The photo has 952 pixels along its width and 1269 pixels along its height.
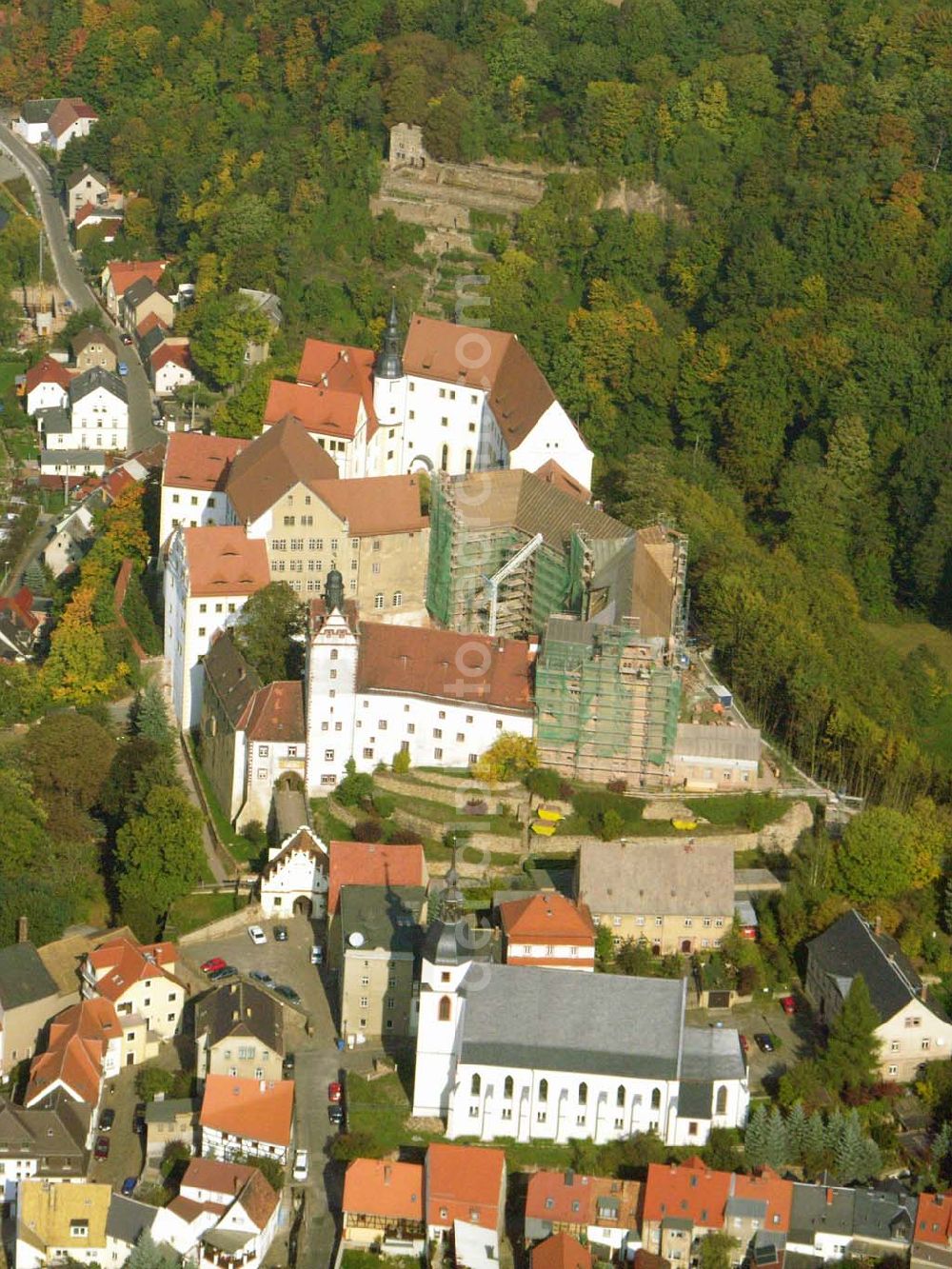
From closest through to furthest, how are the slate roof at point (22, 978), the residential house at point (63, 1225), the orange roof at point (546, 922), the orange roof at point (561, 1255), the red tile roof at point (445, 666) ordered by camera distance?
the orange roof at point (561, 1255) < the residential house at point (63, 1225) < the orange roof at point (546, 922) < the slate roof at point (22, 978) < the red tile roof at point (445, 666)

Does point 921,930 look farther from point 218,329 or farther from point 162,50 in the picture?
point 162,50

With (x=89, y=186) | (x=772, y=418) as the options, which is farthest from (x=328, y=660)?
(x=89, y=186)

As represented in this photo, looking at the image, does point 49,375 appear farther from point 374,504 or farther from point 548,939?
point 548,939

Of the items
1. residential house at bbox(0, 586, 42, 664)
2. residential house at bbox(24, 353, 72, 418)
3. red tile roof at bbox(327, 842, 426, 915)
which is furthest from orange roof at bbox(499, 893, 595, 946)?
residential house at bbox(24, 353, 72, 418)

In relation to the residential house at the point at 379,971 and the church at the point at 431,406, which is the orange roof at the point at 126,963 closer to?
the residential house at the point at 379,971

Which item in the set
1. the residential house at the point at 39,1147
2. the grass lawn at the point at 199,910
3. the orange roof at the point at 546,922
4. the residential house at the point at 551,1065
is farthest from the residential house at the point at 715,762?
the residential house at the point at 39,1147

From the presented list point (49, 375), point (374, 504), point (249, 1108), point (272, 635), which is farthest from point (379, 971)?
point (49, 375)
